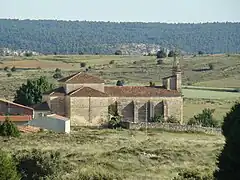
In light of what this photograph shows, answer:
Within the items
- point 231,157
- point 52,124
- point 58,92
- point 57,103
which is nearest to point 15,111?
point 57,103

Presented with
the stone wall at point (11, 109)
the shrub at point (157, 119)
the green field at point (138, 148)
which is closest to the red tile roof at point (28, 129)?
the green field at point (138, 148)

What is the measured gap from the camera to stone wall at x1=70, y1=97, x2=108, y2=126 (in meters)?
58.1

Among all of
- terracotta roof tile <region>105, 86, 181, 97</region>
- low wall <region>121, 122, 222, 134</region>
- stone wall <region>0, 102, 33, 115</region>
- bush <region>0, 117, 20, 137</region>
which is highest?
terracotta roof tile <region>105, 86, 181, 97</region>

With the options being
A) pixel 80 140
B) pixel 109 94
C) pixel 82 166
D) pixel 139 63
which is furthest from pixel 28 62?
pixel 82 166

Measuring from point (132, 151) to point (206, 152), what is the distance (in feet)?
14.0

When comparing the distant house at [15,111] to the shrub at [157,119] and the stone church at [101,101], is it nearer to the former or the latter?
the stone church at [101,101]

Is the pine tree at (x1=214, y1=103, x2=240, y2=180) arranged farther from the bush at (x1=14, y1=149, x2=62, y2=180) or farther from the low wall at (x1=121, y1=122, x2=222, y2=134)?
the low wall at (x1=121, y1=122, x2=222, y2=134)

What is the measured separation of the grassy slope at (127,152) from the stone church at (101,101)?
10.5 meters

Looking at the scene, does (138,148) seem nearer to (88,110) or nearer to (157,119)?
(88,110)

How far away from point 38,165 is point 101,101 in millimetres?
27289

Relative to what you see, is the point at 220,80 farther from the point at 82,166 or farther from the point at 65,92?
the point at 82,166

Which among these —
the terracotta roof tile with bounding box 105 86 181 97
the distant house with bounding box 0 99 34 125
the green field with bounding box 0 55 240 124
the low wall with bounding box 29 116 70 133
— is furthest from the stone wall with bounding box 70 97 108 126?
the green field with bounding box 0 55 240 124

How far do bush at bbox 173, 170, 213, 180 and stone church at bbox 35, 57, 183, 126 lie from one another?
27.7 meters

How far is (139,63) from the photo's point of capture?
12812cm
